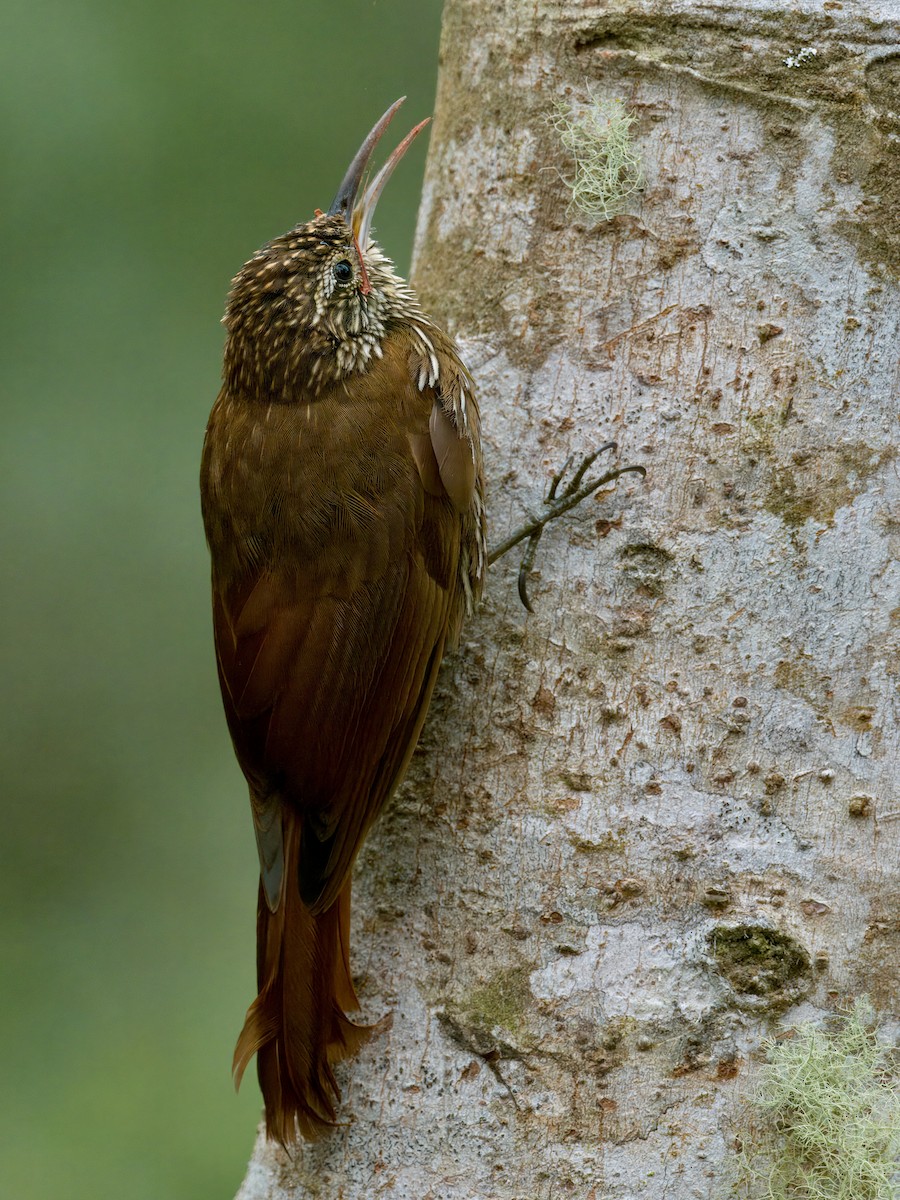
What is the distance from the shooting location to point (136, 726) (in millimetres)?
5148

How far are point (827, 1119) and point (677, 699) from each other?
24.0 inches

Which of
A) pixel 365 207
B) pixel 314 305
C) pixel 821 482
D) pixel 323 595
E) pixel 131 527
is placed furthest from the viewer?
pixel 131 527

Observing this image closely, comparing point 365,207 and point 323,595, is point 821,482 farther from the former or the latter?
point 365,207

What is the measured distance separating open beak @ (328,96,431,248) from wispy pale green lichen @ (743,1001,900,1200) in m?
1.65

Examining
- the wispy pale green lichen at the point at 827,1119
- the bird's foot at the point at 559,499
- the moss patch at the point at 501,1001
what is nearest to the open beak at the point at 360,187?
the bird's foot at the point at 559,499

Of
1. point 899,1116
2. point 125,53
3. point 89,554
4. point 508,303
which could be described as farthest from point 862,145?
point 89,554

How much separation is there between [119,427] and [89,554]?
21.2 inches

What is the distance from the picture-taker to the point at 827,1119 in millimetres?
1833

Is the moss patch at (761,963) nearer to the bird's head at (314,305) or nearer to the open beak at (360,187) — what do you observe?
the bird's head at (314,305)

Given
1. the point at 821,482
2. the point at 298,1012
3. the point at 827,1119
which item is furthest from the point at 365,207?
the point at 827,1119

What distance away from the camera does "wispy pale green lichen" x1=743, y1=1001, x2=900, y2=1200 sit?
1835mm

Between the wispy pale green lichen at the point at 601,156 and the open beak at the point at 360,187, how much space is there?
48 centimetres

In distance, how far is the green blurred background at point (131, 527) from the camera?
13.5 ft

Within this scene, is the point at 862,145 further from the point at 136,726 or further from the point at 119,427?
the point at 136,726
